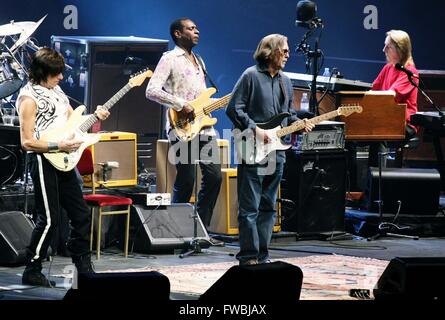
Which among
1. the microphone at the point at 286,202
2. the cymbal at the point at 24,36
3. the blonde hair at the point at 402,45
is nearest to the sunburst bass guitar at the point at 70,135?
the cymbal at the point at 24,36

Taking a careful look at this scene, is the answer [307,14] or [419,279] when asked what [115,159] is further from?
[419,279]

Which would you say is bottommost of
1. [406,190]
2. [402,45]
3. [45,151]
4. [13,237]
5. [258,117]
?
[13,237]

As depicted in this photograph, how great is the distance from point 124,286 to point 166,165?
22.9 feet

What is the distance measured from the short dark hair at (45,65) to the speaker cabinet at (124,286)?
4.18 meters

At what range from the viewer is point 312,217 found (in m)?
10.3

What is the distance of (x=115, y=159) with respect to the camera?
10.0 meters

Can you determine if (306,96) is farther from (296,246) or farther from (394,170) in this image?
(296,246)

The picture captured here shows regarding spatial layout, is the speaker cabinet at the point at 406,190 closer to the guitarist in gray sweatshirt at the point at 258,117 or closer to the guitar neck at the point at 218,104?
the guitar neck at the point at 218,104

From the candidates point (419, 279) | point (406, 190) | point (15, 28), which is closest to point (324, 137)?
point (406, 190)

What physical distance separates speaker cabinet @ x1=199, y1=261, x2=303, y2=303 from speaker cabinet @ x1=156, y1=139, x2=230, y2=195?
22.5ft

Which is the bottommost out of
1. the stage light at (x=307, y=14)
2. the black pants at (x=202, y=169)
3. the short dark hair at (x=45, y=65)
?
the black pants at (x=202, y=169)

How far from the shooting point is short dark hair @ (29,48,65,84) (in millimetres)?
7426

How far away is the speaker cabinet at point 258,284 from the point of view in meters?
3.41
